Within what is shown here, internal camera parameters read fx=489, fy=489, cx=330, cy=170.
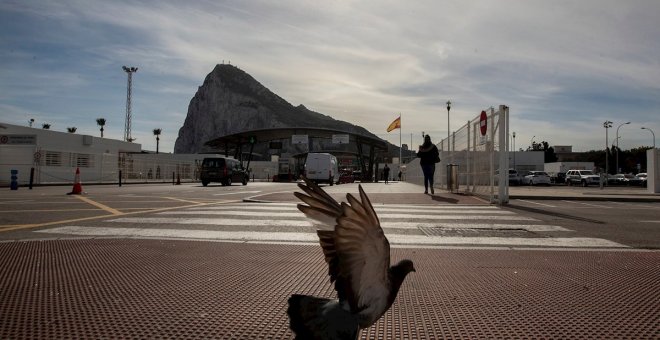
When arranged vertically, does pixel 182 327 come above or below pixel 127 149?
below

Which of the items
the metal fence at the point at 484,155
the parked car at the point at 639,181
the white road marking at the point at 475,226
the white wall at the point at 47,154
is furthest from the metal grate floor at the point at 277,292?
the parked car at the point at 639,181

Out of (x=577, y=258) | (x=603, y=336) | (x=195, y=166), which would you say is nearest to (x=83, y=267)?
(x=603, y=336)

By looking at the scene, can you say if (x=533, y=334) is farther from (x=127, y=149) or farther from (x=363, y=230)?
(x=127, y=149)

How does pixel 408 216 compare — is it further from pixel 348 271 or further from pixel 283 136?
pixel 283 136

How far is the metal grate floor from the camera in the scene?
2855mm

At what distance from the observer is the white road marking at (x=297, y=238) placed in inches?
244

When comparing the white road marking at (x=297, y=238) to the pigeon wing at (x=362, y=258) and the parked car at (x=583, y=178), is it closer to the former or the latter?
the pigeon wing at (x=362, y=258)

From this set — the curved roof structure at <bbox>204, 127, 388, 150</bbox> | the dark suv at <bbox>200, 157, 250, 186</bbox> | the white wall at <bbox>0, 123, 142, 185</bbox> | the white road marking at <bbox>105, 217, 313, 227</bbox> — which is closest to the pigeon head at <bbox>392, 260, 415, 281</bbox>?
the white road marking at <bbox>105, 217, 313, 227</bbox>

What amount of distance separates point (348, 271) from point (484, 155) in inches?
505

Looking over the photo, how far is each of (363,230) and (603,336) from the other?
5.84ft

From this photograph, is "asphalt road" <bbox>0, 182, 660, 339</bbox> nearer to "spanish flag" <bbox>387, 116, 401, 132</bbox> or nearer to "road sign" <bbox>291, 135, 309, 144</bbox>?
"spanish flag" <bbox>387, 116, 401, 132</bbox>

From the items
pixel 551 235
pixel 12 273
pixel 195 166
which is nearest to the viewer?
pixel 12 273

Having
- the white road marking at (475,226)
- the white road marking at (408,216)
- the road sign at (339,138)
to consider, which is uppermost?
the road sign at (339,138)

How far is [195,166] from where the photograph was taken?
53.2 metres
